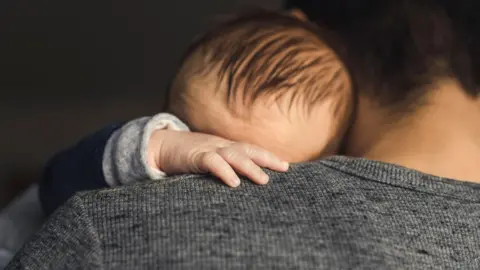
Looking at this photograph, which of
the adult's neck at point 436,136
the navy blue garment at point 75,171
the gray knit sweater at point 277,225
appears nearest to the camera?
the gray knit sweater at point 277,225

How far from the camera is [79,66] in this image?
4.88ft

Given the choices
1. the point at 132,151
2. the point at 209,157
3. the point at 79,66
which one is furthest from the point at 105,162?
the point at 79,66

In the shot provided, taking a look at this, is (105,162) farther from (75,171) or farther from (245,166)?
(245,166)

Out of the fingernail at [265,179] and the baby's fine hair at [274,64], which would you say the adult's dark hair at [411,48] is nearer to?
the baby's fine hair at [274,64]

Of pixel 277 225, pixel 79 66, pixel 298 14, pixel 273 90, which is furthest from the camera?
pixel 79 66

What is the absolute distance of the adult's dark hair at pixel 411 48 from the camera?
0.63 metres

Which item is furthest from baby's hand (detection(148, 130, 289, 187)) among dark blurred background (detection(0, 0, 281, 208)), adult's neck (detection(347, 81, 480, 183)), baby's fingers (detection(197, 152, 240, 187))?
dark blurred background (detection(0, 0, 281, 208))

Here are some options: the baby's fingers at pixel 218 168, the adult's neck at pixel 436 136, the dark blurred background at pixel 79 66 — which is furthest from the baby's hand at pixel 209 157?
the dark blurred background at pixel 79 66

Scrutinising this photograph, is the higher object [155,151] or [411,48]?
[411,48]

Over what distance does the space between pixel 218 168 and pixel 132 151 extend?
0.14 meters

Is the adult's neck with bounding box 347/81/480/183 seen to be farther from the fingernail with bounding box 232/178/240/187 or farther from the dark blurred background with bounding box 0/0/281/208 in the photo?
the dark blurred background with bounding box 0/0/281/208

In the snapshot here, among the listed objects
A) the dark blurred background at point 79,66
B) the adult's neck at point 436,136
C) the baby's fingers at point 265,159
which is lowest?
the dark blurred background at point 79,66

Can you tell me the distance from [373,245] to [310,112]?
0.17m

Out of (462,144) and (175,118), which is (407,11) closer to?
(462,144)
